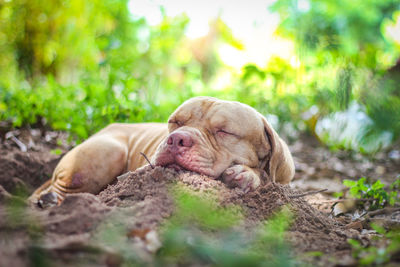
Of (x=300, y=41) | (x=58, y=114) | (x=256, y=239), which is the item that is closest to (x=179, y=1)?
(x=58, y=114)

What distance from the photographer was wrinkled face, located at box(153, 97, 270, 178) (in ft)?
9.61

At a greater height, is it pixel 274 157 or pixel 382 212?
pixel 274 157

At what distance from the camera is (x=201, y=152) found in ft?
9.69

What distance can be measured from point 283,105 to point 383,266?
6182 millimetres

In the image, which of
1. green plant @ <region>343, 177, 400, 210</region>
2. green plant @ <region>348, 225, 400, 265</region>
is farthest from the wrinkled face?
green plant @ <region>348, 225, 400, 265</region>

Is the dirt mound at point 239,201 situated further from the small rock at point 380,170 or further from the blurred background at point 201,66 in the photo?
the small rock at point 380,170

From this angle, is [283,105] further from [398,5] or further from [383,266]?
[383,266]

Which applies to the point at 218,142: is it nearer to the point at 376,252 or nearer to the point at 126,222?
the point at 126,222

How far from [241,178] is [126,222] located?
44.6 inches

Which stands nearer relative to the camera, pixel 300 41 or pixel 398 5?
pixel 300 41

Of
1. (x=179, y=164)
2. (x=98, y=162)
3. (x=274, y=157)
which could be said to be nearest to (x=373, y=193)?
Answer: (x=274, y=157)

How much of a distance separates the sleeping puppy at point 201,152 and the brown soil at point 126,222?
0.20 m

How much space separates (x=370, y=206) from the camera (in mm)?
3668

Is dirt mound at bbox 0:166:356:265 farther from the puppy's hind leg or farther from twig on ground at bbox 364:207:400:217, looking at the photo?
the puppy's hind leg
